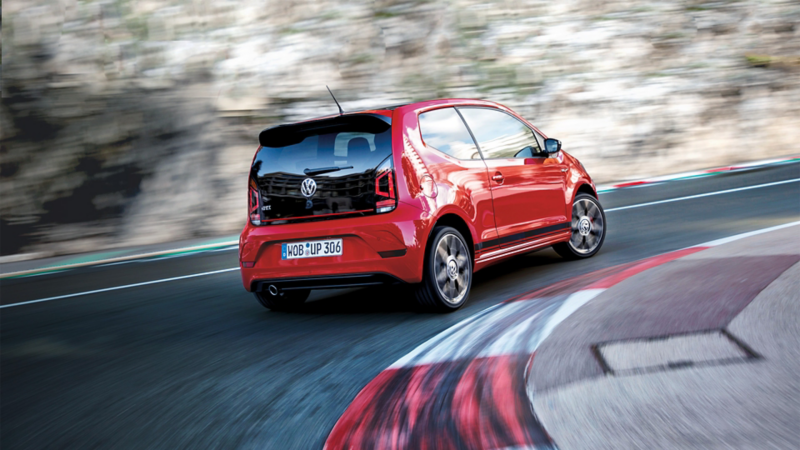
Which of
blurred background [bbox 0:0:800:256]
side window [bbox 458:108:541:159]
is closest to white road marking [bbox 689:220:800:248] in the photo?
side window [bbox 458:108:541:159]

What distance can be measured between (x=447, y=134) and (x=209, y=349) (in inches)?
95.9

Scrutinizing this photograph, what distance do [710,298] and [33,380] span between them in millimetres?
4323

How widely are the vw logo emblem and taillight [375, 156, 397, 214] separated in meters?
0.49

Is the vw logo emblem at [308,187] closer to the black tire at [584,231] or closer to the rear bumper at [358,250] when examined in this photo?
the rear bumper at [358,250]

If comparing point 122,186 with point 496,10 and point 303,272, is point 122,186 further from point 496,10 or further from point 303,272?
point 496,10

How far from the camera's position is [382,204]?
5.77 meters

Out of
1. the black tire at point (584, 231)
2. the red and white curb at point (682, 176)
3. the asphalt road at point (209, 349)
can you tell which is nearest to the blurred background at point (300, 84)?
the red and white curb at point (682, 176)

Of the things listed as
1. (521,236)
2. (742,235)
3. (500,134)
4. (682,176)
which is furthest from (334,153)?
(682,176)

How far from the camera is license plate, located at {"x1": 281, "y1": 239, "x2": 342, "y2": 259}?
19.3 ft

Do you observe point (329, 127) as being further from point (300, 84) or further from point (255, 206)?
point (300, 84)

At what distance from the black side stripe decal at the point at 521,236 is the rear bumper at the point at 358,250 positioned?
2.70 ft

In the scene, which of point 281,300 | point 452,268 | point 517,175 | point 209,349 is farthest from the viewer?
point 517,175

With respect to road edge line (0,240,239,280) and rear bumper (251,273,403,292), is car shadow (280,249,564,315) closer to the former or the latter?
rear bumper (251,273,403,292)

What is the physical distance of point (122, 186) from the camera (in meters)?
14.9
